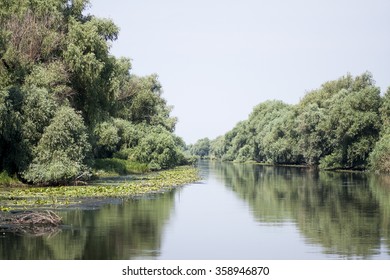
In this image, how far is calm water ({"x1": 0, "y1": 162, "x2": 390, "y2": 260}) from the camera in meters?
22.1

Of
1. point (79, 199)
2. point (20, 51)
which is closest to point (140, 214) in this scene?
point (79, 199)

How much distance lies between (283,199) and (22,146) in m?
18.1

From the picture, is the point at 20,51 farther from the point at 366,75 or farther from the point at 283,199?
the point at 366,75

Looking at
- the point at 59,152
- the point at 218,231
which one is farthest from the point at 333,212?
the point at 59,152

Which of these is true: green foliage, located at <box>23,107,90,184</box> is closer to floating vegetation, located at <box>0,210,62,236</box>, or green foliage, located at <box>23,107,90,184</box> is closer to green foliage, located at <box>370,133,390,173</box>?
floating vegetation, located at <box>0,210,62,236</box>

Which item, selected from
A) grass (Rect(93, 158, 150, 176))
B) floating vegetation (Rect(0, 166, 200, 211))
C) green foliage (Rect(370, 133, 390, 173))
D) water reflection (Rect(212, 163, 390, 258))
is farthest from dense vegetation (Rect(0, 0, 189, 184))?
green foliage (Rect(370, 133, 390, 173))

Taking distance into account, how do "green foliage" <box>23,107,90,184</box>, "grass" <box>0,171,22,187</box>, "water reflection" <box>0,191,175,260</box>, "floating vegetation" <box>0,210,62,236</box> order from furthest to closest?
"green foliage" <box>23,107,90,184</box>
"grass" <box>0,171,22,187</box>
"floating vegetation" <box>0,210,62,236</box>
"water reflection" <box>0,191,175,260</box>

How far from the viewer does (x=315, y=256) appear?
867 inches

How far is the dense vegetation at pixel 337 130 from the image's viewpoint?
88.8 metres

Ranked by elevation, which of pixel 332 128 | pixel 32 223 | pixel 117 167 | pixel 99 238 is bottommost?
pixel 99 238

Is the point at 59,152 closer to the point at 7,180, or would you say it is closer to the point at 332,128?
the point at 7,180

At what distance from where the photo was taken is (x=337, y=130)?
92.6 metres

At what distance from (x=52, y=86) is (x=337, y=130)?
172ft

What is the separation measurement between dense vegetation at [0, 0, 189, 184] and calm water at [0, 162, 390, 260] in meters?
8.19
